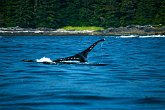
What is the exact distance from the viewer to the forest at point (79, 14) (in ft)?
320

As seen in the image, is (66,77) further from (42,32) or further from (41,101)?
(42,32)

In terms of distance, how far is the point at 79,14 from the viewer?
101688mm

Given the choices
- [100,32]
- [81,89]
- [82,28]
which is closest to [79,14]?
[82,28]

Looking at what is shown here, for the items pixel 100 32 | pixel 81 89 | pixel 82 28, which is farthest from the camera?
pixel 82 28

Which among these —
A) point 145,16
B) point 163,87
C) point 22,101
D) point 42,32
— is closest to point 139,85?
point 163,87

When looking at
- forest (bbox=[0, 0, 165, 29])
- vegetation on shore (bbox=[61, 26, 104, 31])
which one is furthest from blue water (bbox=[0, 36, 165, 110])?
forest (bbox=[0, 0, 165, 29])

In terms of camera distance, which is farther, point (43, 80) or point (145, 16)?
point (145, 16)

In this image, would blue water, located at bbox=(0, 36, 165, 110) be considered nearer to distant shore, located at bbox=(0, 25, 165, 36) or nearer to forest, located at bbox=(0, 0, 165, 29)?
distant shore, located at bbox=(0, 25, 165, 36)

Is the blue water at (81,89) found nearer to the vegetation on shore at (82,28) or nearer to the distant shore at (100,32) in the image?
the distant shore at (100,32)

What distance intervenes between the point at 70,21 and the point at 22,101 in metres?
91.1

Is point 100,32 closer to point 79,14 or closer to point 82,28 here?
point 82,28

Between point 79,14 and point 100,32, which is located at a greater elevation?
point 79,14

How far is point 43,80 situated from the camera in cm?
1423

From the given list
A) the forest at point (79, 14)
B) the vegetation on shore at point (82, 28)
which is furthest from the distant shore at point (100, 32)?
the forest at point (79, 14)
